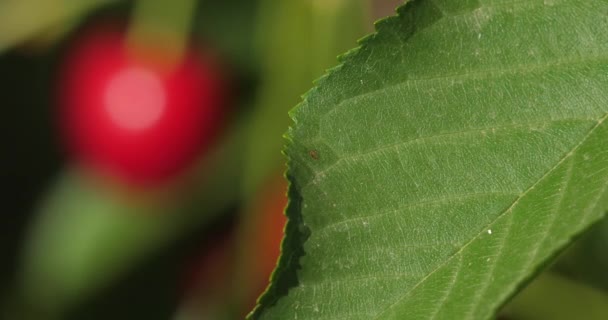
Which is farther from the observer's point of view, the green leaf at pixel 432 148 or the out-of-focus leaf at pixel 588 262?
the out-of-focus leaf at pixel 588 262

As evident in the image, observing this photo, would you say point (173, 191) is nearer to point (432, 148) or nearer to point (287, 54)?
point (287, 54)

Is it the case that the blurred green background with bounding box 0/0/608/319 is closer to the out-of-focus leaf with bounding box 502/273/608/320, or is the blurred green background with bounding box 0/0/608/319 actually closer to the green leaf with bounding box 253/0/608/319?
the out-of-focus leaf with bounding box 502/273/608/320

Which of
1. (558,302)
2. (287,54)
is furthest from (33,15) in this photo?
(558,302)

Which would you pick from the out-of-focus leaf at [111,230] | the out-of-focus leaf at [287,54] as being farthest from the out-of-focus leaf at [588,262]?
the out-of-focus leaf at [111,230]

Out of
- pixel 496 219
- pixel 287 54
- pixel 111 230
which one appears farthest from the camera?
pixel 111 230

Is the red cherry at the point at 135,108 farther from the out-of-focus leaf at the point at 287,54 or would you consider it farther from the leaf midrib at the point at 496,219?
the leaf midrib at the point at 496,219
